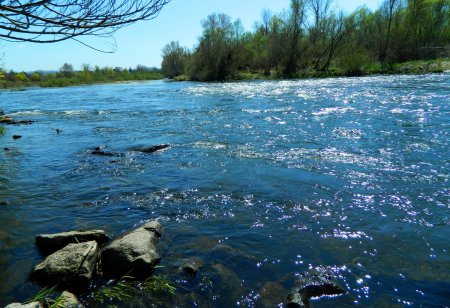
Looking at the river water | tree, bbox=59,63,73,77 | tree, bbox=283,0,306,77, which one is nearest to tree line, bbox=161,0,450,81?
tree, bbox=283,0,306,77

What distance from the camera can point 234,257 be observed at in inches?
198

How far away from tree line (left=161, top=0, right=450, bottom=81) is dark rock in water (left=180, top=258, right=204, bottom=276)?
43.8 meters

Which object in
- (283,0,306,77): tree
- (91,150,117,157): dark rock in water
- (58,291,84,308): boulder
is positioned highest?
(283,0,306,77): tree

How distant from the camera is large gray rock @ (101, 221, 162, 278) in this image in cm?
470

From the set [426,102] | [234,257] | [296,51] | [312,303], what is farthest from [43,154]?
[296,51]

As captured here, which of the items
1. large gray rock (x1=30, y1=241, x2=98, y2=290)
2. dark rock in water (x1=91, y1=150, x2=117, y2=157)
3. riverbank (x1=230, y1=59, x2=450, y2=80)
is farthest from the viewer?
riverbank (x1=230, y1=59, x2=450, y2=80)

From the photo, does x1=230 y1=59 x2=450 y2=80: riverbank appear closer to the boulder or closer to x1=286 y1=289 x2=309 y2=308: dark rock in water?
x1=286 y1=289 x2=309 y2=308: dark rock in water

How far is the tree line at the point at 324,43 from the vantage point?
5109cm

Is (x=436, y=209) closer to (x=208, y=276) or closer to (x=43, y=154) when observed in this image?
(x=208, y=276)

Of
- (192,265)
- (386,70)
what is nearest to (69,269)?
(192,265)

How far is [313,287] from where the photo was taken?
13.9 ft

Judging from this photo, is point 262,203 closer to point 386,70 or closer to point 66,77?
point 386,70

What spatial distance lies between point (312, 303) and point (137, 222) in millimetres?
3370

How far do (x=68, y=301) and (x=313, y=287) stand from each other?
273 cm
